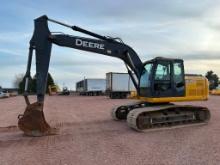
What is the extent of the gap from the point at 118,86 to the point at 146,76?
99.3 ft

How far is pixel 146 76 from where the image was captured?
14.8 meters

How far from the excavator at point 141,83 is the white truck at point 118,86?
92.9ft

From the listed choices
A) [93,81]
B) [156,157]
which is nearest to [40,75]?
[156,157]

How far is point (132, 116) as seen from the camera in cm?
1351

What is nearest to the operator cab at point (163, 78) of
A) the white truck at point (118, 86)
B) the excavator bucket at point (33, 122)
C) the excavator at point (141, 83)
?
the excavator at point (141, 83)

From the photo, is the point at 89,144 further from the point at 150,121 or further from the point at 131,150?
the point at 150,121

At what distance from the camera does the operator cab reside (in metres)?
14.3

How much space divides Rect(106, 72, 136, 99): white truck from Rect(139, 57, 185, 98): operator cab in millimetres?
29448

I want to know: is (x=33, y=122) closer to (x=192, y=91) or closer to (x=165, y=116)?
(x=165, y=116)

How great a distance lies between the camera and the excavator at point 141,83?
1251 cm

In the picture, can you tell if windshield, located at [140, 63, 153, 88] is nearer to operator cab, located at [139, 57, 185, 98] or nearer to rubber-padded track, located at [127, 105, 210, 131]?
operator cab, located at [139, 57, 185, 98]

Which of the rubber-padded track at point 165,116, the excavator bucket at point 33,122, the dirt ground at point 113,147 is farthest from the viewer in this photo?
the rubber-padded track at point 165,116

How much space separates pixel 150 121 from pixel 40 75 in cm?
446

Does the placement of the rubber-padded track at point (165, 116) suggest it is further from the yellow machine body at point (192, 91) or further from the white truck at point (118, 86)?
the white truck at point (118, 86)
